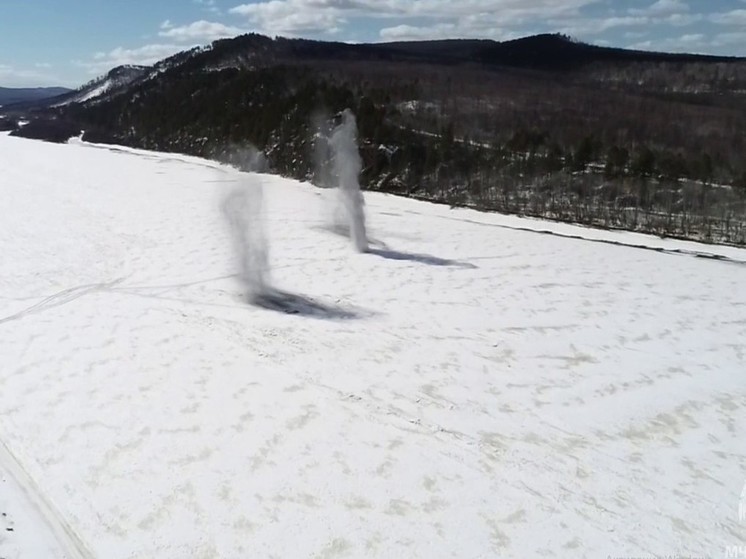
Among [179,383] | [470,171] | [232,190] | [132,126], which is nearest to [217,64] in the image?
[132,126]

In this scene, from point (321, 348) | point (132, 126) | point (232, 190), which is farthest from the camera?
point (132, 126)

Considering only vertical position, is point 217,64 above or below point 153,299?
above

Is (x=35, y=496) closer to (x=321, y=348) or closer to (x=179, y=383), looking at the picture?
(x=179, y=383)

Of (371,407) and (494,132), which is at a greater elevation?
(494,132)

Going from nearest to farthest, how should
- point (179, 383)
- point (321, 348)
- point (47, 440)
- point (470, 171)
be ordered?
point (47, 440) < point (179, 383) < point (321, 348) < point (470, 171)

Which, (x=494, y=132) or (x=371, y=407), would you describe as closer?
(x=371, y=407)
